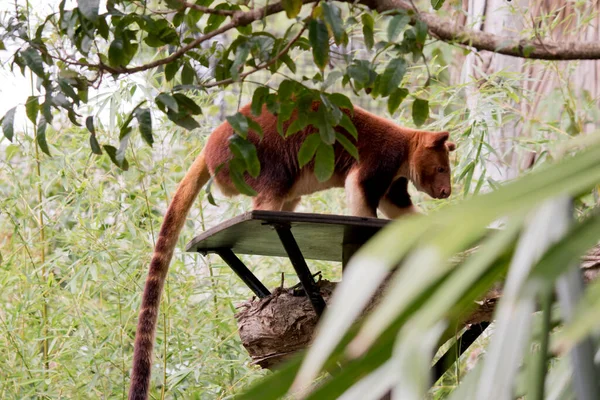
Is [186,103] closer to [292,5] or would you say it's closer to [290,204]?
[292,5]

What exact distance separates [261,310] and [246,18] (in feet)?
3.75

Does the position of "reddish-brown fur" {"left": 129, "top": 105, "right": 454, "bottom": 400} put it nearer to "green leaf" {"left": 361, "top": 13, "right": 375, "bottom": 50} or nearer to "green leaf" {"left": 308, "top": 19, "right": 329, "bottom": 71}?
"green leaf" {"left": 361, "top": 13, "right": 375, "bottom": 50}

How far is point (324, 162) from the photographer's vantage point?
1.71m

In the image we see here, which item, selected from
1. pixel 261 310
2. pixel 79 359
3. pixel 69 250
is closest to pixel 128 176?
pixel 69 250

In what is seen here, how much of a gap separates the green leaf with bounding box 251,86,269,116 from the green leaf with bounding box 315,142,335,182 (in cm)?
17

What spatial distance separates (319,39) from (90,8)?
43cm

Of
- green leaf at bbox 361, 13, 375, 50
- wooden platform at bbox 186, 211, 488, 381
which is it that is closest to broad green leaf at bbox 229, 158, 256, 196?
wooden platform at bbox 186, 211, 488, 381

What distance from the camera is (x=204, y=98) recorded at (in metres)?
3.32

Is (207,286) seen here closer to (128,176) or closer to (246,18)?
(128,176)

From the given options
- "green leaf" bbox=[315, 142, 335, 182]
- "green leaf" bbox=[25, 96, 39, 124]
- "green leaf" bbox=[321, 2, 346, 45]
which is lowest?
"green leaf" bbox=[315, 142, 335, 182]

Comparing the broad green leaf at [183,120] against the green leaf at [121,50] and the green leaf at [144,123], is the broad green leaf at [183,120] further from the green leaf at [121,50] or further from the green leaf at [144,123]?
the green leaf at [121,50]

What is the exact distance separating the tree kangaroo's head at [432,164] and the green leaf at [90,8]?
1.61 meters

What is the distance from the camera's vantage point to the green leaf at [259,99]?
1.62m

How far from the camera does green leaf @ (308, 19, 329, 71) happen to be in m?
1.41
